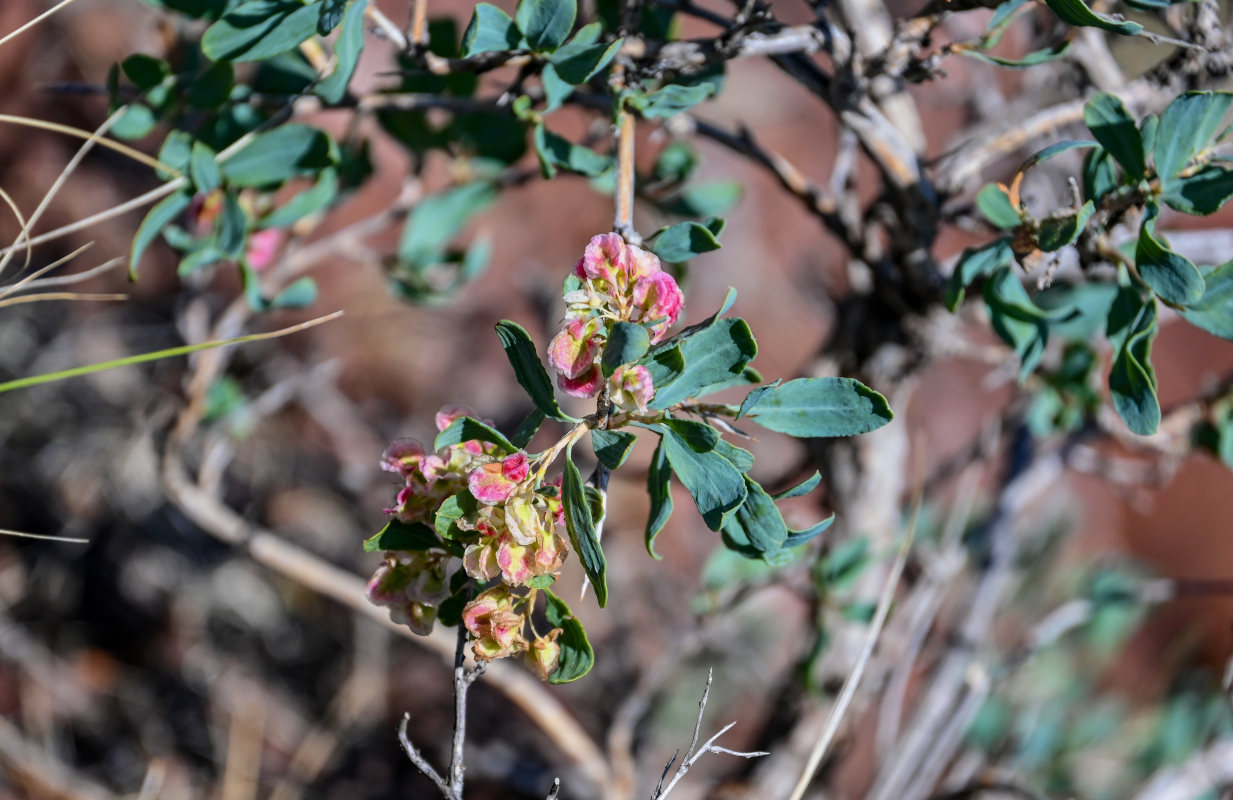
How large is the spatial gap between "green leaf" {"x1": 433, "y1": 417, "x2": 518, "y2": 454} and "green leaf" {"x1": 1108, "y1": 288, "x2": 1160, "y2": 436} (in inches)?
16.8

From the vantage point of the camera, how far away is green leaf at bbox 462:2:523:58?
601 millimetres

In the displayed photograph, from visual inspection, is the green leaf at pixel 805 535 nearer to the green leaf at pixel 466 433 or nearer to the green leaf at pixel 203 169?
the green leaf at pixel 466 433

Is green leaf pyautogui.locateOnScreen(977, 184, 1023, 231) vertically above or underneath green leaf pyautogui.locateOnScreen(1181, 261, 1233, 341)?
above

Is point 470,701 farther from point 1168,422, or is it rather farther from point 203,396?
point 1168,422

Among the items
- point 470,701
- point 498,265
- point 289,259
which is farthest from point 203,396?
point 498,265

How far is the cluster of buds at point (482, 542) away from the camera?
521 mm

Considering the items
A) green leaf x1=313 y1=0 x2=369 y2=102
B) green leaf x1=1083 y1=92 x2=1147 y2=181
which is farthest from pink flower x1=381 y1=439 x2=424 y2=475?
green leaf x1=1083 y1=92 x2=1147 y2=181

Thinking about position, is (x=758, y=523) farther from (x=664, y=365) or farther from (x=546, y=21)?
(x=546, y=21)

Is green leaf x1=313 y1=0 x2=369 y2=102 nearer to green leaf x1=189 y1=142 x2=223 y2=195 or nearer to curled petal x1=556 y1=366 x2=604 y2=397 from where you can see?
green leaf x1=189 y1=142 x2=223 y2=195

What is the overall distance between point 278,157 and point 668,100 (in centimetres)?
36

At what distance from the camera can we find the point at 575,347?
54 cm

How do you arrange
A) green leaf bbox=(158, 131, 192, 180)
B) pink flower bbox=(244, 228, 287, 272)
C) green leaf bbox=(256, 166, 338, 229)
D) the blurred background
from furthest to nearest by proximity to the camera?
the blurred background
pink flower bbox=(244, 228, 287, 272)
green leaf bbox=(256, 166, 338, 229)
green leaf bbox=(158, 131, 192, 180)

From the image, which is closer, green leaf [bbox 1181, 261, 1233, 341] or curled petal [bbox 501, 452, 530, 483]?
curled petal [bbox 501, 452, 530, 483]

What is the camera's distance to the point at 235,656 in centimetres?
175
